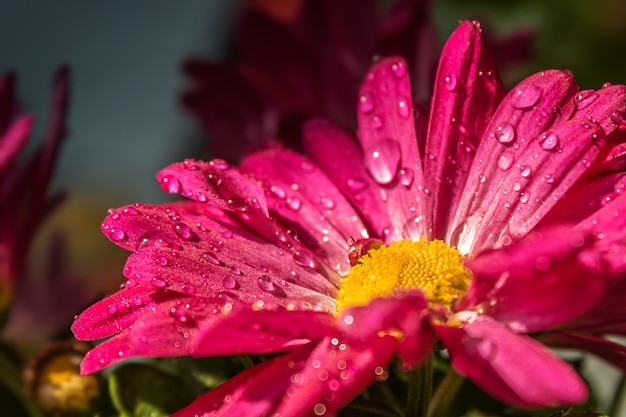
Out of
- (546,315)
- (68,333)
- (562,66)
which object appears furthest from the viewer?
(562,66)

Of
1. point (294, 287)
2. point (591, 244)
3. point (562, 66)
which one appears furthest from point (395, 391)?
point (562, 66)

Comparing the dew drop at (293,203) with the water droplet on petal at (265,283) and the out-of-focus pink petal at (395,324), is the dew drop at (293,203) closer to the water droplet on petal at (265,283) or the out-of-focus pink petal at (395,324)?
the water droplet on petal at (265,283)

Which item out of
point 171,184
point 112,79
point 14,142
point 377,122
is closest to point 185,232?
point 171,184

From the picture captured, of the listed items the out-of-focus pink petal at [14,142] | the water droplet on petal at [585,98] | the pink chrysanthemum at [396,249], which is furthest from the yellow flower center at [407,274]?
the out-of-focus pink petal at [14,142]

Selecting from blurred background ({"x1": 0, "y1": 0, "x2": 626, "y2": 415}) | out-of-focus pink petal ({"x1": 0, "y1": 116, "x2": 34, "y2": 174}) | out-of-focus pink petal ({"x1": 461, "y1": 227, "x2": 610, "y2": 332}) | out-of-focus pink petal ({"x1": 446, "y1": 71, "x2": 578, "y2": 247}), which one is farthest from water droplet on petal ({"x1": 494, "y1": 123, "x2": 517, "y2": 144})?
blurred background ({"x1": 0, "y1": 0, "x2": 626, "y2": 415})

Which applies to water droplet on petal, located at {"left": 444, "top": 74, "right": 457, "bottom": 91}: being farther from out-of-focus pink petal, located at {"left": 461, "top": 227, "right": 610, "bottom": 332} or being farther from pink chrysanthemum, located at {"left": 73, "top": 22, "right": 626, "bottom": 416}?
out-of-focus pink petal, located at {"left": 461, "top": 227, "right": 610, "bottom": 332}

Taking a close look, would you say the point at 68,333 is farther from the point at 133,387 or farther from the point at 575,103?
the point at 575,103

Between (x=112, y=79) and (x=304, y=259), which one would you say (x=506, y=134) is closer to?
(x=304, y=259)
